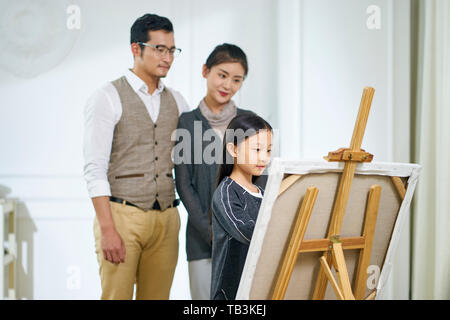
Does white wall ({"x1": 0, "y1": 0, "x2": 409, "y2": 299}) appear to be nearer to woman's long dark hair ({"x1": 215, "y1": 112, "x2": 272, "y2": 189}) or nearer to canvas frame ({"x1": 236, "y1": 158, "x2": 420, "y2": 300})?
woman's long dark hair ({"x1": 215, "y1": 112, "x2": 272, "y2": 189})

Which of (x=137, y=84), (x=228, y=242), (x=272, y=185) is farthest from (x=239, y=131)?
(x=137, y=84)

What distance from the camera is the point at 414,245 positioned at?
8.13 feet

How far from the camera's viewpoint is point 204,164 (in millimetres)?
2227

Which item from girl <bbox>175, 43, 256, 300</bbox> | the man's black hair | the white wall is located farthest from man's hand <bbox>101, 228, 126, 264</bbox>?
the man's black hair

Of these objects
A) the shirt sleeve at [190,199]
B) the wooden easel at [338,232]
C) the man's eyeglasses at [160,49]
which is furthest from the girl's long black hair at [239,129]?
the man's eyeglasses at [160,49]

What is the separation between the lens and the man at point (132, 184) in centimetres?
210

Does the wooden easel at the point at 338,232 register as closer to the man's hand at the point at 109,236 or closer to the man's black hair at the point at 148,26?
the man's hand at the point at 109,236

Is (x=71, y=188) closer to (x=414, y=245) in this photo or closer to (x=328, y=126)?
(x=328, y=126)

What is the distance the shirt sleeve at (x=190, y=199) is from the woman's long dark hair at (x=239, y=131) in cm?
64

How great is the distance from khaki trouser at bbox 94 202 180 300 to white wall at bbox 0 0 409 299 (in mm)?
331

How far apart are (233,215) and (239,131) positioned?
29 cm

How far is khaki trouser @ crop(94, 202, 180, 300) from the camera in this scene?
82.6 inches
